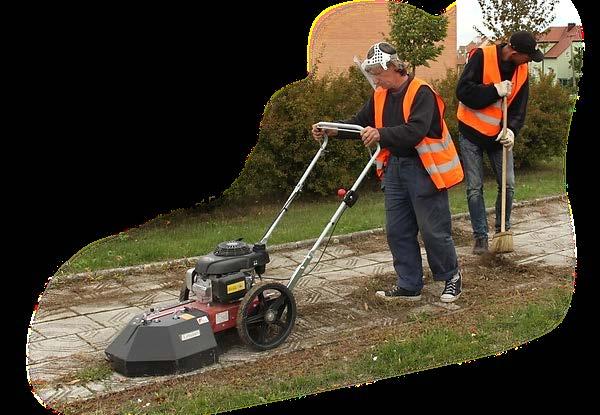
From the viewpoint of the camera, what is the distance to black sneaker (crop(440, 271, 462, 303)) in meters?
3.96

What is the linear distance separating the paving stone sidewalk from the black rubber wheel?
0.02 metres

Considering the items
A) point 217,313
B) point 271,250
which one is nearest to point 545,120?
point 271,250

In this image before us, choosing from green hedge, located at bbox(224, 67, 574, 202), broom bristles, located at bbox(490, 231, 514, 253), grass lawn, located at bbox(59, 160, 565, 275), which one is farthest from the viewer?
broom bristles, located at bbox(490, 231, 514, 253)

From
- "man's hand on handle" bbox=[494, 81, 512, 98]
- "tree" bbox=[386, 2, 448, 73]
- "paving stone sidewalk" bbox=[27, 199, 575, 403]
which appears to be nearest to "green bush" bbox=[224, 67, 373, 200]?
"tree" bbox=[386, 2, 448, 73]

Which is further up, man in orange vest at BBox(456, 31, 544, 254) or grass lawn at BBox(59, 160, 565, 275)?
man in orange vest at BBox(456, 31, 544, 254)

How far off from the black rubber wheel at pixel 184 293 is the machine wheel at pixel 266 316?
23 cm

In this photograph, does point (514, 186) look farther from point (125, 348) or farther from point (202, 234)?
point (125, 348)

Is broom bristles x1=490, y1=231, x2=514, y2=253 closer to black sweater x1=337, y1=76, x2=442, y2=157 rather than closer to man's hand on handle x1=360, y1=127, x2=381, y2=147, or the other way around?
black sweater x1=337, y1=76, x2=442, y2=157

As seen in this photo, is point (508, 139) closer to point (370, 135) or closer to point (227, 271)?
point (370, 135)

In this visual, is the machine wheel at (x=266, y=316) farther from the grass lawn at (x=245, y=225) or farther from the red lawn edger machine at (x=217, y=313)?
the grass lawn at (x=245, y=225)

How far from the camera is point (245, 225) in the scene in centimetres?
360

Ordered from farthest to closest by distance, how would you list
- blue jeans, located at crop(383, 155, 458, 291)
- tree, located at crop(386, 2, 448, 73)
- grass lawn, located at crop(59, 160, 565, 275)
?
blue jeans, located at crop(383, 155, 458, 291), tree, located at crop(386, 2, 448, 73), grass lawn, located at crop(59, 160, 565, 275)

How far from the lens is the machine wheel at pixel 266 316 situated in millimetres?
3742

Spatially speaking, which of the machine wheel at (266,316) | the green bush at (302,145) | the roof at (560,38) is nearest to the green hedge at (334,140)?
the green bush at (302,145)
